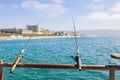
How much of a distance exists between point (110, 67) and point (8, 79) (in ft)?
42.2

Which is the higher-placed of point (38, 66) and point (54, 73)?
point (38, 66)

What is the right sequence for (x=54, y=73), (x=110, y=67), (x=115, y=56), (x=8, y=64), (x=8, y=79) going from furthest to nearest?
(x=54, y=73), (x=8, y=79), (x=8, y=64), (x=110, y=67), (x=115, y=56)

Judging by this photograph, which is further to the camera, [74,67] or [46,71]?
[46,71]

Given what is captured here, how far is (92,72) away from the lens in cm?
2050

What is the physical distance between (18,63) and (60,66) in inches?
39.6

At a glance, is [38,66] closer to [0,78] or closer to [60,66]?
[60,66]

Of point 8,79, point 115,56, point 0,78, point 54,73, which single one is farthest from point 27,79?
point 115,56

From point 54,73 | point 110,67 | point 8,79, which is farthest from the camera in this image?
point 54,73

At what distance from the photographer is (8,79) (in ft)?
56.4

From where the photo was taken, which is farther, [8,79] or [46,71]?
[46,71]

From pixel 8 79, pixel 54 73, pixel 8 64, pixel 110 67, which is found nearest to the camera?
pixel 110 67

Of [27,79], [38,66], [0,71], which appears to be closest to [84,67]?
[38,66]

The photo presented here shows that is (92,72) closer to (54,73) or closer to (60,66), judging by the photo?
(54,73)

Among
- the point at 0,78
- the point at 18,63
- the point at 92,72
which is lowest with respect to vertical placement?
the point at 92,72
